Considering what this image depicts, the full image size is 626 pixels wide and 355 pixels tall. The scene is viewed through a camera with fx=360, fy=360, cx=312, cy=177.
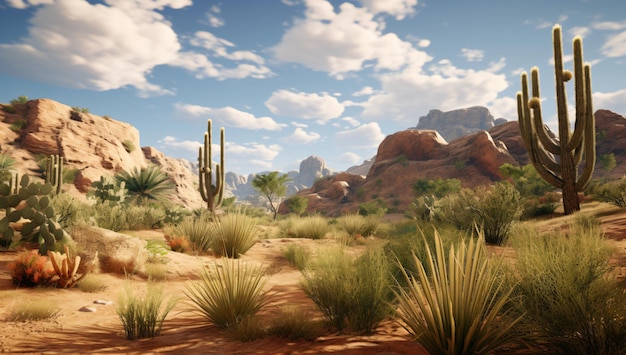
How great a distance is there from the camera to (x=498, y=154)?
45.1 metres

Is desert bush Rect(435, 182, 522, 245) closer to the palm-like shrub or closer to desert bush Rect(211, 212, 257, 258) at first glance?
desert bush Rect(211, 212, 257, 258)

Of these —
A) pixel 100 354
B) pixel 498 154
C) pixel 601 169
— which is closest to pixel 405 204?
pixel 498 154

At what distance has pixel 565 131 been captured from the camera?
1372cm

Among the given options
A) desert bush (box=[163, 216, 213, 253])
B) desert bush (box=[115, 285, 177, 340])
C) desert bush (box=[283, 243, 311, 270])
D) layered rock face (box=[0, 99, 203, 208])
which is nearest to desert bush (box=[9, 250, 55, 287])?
desert bush (box=[115, 285, 177, 340])

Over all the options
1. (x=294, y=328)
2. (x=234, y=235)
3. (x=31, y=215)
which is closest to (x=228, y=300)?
(x=294, y=328)

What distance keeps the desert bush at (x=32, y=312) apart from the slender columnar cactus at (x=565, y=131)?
618 inches

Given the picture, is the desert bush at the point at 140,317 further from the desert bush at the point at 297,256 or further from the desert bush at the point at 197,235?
the desert bush at the point at 197,235

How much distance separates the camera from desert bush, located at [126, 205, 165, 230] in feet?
43.0

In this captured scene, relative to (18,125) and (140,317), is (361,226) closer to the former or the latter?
(140,317)

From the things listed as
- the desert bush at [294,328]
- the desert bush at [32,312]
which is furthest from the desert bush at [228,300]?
the desert bush at [32,312]

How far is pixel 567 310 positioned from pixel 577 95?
1351 centimetres

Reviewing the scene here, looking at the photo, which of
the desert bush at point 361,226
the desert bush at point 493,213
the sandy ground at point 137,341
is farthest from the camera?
the desert bush at point 361,226

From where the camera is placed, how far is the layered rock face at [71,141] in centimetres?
3347

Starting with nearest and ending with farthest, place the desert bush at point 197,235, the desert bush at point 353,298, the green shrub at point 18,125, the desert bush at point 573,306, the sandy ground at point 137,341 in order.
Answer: the desert bush at point 573,306
the sandy ground at point 137,341
the desert bush at point 353,298
the desert bush at point 197,235
the green shrub at point 18,125
